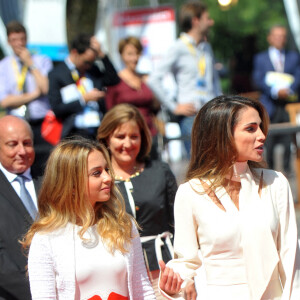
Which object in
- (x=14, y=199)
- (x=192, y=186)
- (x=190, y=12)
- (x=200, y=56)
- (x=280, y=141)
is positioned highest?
(x=190, y=12)

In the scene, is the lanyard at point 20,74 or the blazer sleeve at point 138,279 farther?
the lanyard at point 20,74

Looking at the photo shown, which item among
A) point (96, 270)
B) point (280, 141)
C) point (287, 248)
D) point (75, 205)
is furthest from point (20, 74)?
point (287, 248)

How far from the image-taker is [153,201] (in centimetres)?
487

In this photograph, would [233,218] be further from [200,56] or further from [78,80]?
[200,56]

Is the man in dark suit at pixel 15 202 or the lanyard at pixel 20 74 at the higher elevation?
the lanyard at pixel 20 74

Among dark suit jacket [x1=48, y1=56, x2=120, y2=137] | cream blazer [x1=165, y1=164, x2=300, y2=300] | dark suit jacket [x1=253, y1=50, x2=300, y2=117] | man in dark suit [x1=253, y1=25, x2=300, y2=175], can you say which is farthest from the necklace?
dark suit jacket [x1=253, y1=50, x2=300, y2=117]

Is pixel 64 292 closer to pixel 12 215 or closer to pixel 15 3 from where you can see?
pixel 12 215

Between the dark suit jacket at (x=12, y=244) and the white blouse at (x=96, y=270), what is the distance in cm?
77

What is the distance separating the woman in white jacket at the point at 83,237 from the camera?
3490mm

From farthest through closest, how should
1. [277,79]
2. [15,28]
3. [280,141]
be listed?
[280,141] → [277,79] → [15,28]

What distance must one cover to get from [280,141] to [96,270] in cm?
748

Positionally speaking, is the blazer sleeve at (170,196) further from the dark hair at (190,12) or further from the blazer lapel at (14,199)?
the dark hair at (190,12)

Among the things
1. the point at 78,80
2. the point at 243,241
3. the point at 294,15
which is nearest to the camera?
the point at 243,241

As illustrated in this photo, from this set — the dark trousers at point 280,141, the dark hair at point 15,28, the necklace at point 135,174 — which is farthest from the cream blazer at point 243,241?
the dark trousers at point 280,141
